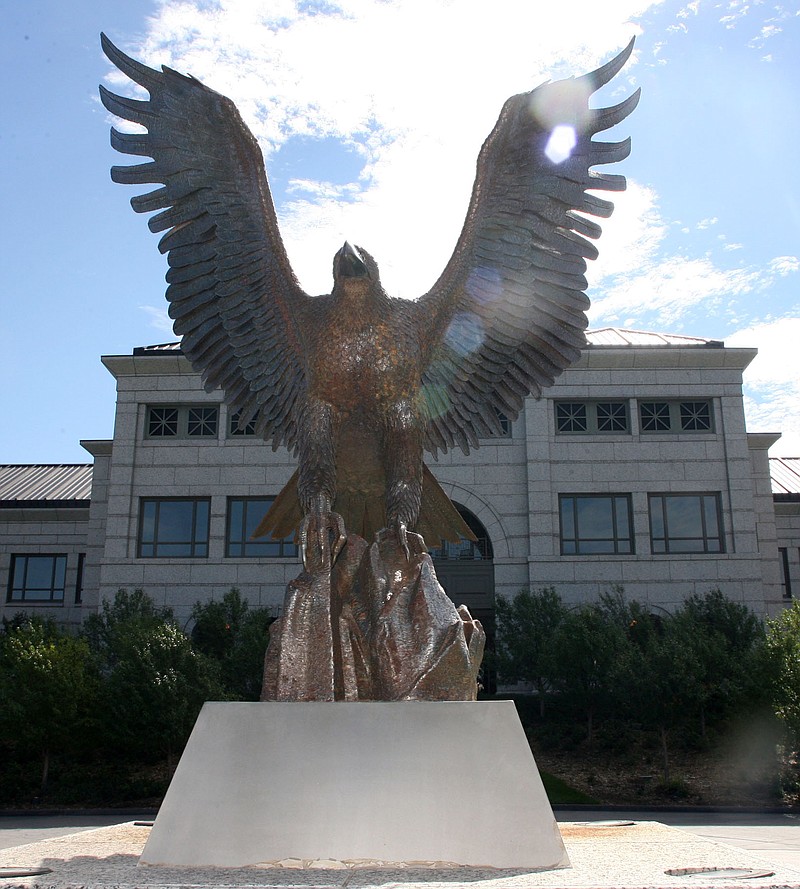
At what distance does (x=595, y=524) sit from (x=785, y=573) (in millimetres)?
8709

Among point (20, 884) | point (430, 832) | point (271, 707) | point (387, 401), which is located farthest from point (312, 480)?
point (20, 884)

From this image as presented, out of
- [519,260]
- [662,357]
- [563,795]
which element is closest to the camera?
[519,260]

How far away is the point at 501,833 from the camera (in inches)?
263

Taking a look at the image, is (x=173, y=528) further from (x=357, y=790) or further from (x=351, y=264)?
(x=357, y=790)

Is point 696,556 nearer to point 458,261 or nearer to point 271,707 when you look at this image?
point 458,261

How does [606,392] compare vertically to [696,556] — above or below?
above

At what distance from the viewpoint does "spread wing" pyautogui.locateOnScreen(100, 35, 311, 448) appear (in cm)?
962

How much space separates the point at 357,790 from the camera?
6.77 meters

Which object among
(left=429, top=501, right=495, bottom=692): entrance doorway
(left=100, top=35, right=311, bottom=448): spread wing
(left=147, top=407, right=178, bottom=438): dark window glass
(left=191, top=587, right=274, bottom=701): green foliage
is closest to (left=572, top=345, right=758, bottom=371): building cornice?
(left=429, top=501, right=495, bottom=692): entrance doorway

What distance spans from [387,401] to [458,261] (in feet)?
5.69

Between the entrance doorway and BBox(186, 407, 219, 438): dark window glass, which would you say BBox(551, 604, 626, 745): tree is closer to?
the entrance doorway

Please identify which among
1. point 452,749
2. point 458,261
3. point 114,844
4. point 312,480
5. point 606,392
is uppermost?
point 606,392

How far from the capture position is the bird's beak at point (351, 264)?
896 centimetres

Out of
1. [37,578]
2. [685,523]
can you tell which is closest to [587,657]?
[685,523]
